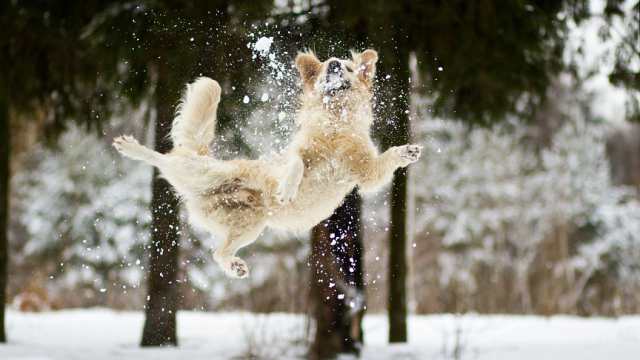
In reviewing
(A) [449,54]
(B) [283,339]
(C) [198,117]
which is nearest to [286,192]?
(C) [198,117]

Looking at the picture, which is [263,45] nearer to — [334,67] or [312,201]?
[334,67]

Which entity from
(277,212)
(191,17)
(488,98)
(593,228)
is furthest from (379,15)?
(593,228)

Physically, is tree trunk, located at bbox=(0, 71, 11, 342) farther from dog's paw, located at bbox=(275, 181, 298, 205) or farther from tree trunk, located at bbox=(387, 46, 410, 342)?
dog's paw, located at bbox=(275, 181, 298, 205)

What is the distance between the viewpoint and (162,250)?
4008mm

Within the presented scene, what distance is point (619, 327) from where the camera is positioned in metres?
8.48

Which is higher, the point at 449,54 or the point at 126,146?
the point at 449,54

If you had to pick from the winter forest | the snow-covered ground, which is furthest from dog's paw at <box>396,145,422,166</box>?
the snow-covered ground

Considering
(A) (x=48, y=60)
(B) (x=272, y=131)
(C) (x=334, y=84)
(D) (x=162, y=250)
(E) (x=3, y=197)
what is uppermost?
(A) (x=48, y=60)

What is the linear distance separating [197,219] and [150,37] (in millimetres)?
1414

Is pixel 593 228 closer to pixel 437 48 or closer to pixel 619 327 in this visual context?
pixel 619 327

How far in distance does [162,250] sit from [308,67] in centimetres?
200

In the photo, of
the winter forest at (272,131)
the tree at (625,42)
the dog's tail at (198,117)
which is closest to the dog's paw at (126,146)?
the dog's tail at (198,117)

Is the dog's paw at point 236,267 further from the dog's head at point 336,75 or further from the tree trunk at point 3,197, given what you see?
the tree trunk at point 3,197

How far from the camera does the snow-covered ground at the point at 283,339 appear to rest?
550cm
